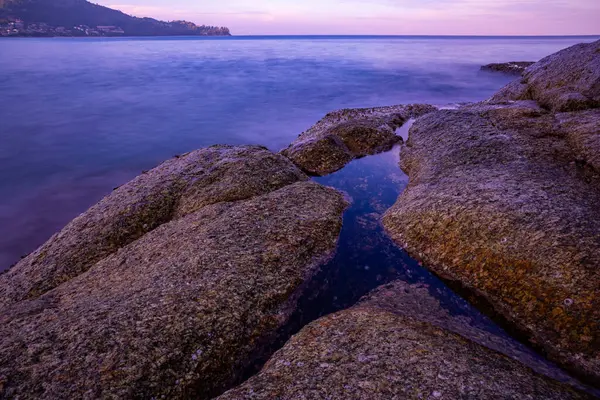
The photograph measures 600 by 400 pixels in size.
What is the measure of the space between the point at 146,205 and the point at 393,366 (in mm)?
8236

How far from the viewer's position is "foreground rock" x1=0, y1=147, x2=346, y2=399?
5.31m

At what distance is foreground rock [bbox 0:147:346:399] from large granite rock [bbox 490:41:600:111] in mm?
10654

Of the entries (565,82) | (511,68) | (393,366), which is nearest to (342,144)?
(565,82)

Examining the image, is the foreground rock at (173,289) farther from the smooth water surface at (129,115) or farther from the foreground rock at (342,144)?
the smooth water surface at (129,115)

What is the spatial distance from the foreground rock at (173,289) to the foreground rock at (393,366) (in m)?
0.89

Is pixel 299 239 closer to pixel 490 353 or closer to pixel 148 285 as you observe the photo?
pixel 148 285

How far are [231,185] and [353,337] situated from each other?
6529 millimetres

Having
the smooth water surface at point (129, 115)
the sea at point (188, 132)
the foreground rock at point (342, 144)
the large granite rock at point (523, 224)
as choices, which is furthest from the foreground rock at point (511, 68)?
the large granite rock at point (523, 224)

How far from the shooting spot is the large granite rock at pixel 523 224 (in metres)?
6.09

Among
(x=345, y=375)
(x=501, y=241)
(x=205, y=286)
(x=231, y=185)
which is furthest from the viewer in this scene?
(x=231, y=185)

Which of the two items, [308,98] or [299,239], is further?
[308,98]

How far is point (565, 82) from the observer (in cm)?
1636

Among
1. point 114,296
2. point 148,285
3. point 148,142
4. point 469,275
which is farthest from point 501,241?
point 148,142

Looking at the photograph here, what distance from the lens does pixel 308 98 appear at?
124ft
